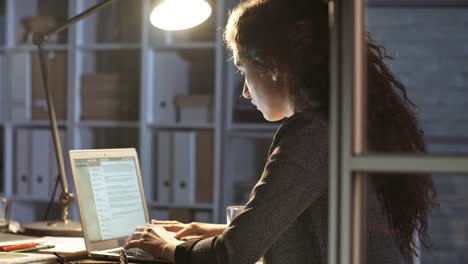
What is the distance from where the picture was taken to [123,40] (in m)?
4.45

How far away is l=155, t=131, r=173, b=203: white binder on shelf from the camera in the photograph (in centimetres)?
412

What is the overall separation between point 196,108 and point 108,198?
7.13 ft

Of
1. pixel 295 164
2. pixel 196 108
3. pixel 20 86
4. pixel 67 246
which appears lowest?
pixel 67 246

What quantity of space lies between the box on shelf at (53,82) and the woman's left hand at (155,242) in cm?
284

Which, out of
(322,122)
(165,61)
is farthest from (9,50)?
(322,122)

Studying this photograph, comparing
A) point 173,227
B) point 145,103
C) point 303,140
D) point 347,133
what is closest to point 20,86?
point 145,103

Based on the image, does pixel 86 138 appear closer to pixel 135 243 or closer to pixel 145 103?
pixel 145 103

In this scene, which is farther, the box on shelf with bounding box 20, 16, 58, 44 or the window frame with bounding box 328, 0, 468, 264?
the box on shelf with bounding box 20, 16, 58, 44

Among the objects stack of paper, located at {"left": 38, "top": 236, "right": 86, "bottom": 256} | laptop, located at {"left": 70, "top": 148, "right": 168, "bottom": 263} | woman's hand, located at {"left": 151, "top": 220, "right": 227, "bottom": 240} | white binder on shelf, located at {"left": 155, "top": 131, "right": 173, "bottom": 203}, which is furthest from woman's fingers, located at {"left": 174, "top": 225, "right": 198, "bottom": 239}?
white binder on shelf, located at {"left": 155, "top": 131, "right": 173, "bottom": 203}

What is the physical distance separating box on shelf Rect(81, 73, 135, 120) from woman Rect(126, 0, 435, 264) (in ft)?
8.50

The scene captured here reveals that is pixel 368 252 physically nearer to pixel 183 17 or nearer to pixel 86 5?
pixel 183 17

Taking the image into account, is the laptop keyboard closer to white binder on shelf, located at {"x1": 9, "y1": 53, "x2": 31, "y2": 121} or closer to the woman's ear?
the woman's ear

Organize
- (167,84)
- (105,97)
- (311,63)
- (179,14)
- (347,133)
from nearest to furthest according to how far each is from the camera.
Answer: (347,133) → (311,63) → (179,14) → (167,84) → (105,97)

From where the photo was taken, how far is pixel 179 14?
7.18 feet
